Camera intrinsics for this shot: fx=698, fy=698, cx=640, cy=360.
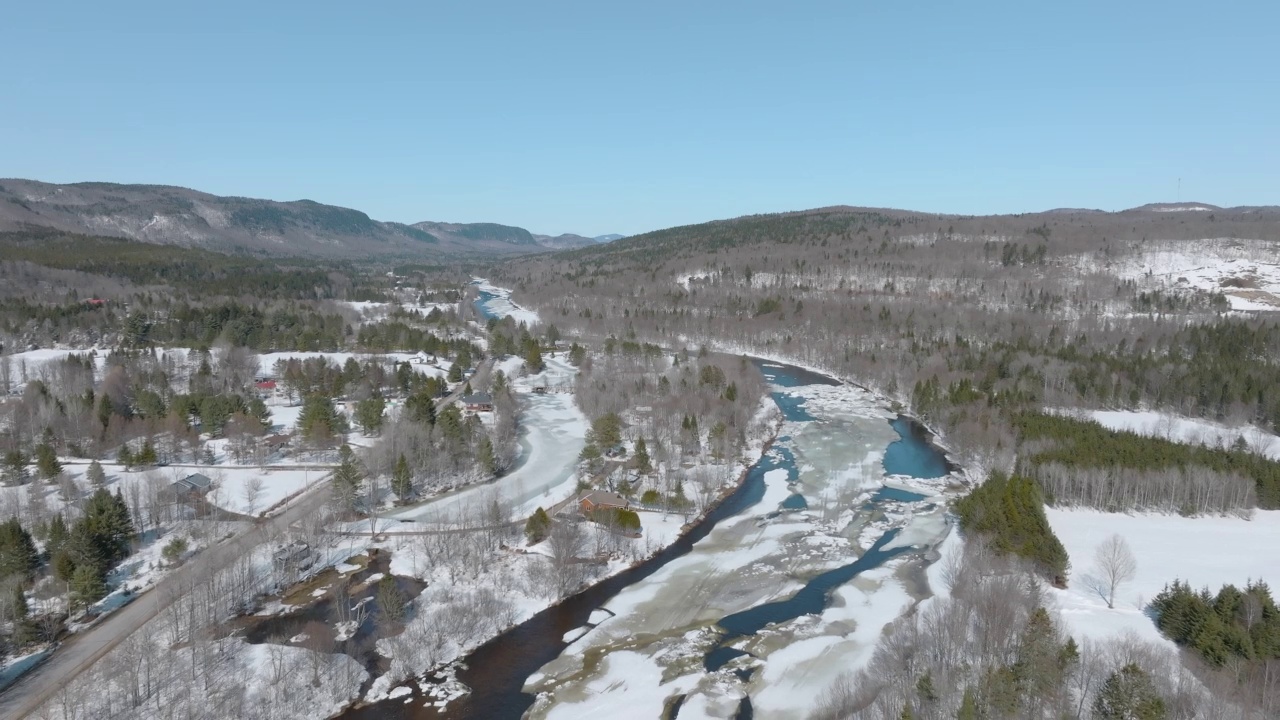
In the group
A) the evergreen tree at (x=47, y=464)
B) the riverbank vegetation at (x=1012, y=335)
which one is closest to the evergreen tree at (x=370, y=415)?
the evergreen tree at (x=47, y=464)

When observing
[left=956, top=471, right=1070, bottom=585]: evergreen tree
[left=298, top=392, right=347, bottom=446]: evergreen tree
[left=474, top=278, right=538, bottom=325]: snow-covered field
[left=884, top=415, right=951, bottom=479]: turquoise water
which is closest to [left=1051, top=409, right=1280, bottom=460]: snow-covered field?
[left=884, top=415, right=951, bottom=479]: turquoise water

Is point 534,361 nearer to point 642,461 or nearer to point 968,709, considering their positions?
point 642,461

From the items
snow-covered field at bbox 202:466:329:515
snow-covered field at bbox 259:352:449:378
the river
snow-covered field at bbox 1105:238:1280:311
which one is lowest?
the river

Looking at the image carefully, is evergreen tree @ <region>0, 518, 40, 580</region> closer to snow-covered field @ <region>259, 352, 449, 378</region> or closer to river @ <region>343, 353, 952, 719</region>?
river @ <region>343, 353, 952, 719</region>

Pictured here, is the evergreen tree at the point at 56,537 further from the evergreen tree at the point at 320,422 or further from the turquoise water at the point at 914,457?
the turquoise water at the point at 914,457

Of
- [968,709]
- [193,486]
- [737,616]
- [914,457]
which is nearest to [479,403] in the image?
[193,486]

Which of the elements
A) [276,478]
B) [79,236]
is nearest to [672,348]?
[276,478]

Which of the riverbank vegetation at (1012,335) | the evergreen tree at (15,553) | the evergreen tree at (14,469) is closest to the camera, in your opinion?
the evergreen tree at (15,553)
